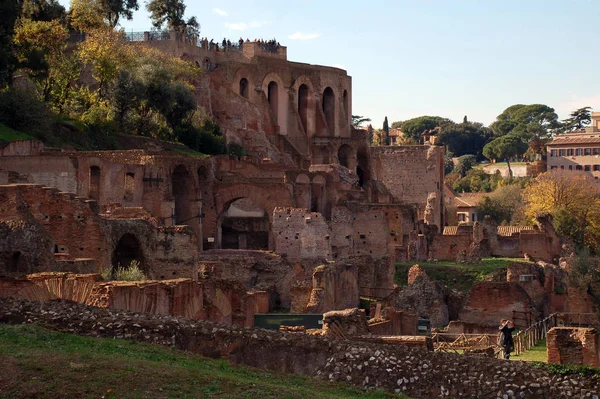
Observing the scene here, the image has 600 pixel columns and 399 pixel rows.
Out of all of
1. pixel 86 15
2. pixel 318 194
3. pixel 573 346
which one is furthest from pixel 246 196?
pixel 573 346

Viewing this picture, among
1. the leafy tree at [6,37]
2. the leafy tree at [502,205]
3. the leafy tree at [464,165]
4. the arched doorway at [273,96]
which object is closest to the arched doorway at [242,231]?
the leafy tree at [6,37]

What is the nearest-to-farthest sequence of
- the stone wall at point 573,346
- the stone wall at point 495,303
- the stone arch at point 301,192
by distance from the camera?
the stone wall at point 573,346 < the stone wall at point 495,303 < the stone arch at point 301,192

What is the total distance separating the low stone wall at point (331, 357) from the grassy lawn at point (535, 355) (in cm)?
996

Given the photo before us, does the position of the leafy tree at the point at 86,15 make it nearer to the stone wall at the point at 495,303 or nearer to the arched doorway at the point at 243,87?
the arched doorway at the point at 243,87

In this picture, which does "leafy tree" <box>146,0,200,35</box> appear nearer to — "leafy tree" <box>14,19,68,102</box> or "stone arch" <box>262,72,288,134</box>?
"stone arch" <box>262,72,288,134</box>

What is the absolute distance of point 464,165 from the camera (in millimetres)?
113750

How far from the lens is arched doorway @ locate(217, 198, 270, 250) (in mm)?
39406

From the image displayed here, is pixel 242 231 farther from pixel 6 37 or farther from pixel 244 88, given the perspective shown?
pixel 244 88

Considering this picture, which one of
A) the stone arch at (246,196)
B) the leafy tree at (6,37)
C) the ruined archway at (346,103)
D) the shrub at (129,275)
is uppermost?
the ruined archway at (346,103)

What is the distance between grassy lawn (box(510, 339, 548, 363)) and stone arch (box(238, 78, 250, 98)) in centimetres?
3134

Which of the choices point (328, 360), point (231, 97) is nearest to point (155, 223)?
point (328, 360)

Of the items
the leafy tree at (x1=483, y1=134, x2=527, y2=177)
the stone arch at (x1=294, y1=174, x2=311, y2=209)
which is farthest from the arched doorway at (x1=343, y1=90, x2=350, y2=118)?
the leafy tree at (x1=483, y1=134, x2=527, y2=177)

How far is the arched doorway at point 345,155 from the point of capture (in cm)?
5866

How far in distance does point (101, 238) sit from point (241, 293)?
3384 mm
